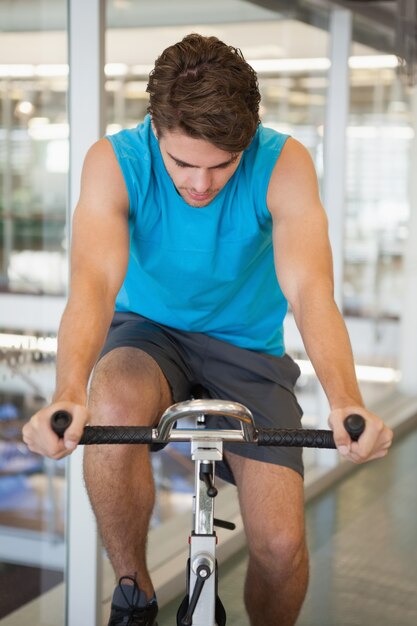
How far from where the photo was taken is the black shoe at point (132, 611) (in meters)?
2.08

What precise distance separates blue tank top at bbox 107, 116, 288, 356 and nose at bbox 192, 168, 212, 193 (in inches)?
8.7

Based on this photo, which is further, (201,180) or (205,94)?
(201,180)

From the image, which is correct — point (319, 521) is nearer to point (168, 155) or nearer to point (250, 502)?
point (250, 502)

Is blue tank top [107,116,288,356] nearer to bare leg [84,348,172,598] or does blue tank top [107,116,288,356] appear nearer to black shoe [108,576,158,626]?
bare leg [84,348,172,598]

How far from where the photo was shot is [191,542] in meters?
1.66

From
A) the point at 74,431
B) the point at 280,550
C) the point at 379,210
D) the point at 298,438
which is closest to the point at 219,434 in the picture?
the point at 298,438

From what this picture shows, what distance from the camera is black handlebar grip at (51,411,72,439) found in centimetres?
150

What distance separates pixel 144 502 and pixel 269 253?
70 cm

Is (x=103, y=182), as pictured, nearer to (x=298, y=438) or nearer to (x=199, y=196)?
(x=199, y=196)

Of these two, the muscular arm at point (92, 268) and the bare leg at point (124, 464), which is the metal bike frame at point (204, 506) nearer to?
the muscular arm at point (92, 268)

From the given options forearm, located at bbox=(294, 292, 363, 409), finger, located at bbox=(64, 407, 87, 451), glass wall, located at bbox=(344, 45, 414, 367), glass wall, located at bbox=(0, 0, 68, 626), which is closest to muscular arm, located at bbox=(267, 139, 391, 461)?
forearm, located at bbox=(294, 292, 363, 409)

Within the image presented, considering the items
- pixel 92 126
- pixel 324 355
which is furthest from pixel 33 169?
pixel 324 355

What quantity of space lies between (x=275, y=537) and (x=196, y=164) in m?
0.94

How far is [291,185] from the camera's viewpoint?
2.17 meters
